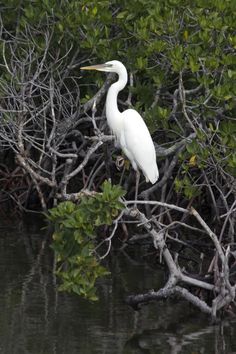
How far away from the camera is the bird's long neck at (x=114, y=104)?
33.4 feet

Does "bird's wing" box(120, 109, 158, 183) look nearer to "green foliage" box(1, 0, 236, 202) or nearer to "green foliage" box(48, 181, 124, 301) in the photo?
"green foliage" box(1, 0, 236, 202)

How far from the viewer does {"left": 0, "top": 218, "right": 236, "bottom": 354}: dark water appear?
26.4 feet

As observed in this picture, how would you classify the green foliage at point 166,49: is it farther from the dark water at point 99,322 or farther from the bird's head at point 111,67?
the dark water at point 99,322

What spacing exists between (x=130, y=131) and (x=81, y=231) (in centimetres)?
224

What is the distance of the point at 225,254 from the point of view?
8586mm

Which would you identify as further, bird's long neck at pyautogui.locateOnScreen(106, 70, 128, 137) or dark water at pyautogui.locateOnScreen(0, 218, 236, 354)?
bird's long neck at pyautogui.locateOnScreen(106, 70, 128, 137)

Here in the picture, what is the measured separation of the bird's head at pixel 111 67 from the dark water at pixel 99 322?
1.85 m

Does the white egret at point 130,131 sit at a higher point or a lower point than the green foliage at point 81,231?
higher

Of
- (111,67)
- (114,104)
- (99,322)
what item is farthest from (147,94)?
(99,322)

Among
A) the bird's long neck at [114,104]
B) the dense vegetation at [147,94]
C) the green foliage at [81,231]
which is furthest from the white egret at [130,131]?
the green foliage at [81,231]

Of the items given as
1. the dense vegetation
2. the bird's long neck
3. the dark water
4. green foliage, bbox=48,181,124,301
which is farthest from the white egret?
green foliage, bbox=48,181,124,301

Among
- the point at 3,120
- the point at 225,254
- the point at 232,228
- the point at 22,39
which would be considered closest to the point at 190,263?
the point at 232,228

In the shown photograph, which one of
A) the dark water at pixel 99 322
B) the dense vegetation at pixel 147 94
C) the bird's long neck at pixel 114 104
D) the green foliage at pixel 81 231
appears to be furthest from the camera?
the bird's long neck at pixel 114 104

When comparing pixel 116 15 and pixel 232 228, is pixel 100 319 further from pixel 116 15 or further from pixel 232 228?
pixel 116 15
